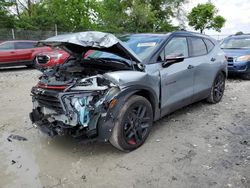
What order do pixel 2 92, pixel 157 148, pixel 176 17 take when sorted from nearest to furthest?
pixel 157 148 < pixel 2 92 < pixel 176 17

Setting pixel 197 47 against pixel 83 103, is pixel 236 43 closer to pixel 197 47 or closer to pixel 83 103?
pixel 197 47

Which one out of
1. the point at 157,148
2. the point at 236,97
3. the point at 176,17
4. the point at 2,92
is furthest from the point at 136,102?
the point at 176,17

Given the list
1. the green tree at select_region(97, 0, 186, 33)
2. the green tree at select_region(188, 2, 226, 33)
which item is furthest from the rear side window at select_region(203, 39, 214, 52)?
the green tree at select_region(188, 2, 226, 33)

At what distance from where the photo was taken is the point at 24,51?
43.9ft

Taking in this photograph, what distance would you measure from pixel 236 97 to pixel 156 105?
3.75 metres

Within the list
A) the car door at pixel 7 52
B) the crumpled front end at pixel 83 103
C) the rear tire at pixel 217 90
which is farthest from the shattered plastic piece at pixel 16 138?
the car door at pixel 7 52

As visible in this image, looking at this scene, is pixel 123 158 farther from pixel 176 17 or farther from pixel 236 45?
pixel 176 17

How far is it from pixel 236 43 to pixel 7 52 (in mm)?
10425

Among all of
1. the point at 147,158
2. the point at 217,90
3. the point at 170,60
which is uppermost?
the point at 170,60

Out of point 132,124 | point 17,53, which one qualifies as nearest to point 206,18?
point 17,53

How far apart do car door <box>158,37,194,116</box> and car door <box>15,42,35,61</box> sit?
10.3m

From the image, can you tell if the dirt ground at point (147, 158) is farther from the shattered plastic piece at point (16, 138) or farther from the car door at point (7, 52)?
the car door at point (7, 52)

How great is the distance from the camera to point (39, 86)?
3.89 m

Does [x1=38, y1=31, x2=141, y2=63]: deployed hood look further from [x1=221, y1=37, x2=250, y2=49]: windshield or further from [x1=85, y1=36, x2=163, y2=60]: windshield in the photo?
[x1=221, y1=37, x2=250, y2=49]: windshield
